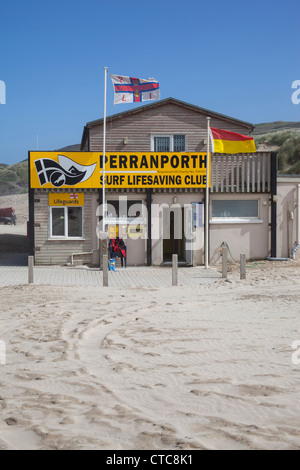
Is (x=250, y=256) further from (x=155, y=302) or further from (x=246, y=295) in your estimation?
(x=155, y=302)

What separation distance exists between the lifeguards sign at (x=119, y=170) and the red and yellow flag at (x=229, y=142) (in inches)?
40.5

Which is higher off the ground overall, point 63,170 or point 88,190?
point 63,170

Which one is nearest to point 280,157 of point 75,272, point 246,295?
point 75,272

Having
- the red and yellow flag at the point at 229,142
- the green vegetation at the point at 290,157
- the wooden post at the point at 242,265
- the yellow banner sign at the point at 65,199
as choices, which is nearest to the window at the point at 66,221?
the yellow banner sign at the point at 65,199

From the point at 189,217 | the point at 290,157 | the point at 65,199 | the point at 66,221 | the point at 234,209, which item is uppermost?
the point at 290,157

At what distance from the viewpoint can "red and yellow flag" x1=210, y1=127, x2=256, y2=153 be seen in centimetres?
2148

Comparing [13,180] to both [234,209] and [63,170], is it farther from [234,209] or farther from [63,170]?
[234,209]

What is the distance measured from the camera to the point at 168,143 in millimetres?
24625

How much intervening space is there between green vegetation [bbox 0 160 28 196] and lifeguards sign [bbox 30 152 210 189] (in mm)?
90758

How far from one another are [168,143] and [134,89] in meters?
3.94

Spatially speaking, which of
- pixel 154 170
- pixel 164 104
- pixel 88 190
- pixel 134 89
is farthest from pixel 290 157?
pixel 88 190

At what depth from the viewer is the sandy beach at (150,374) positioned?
5262 millimetres

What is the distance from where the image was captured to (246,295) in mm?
13859

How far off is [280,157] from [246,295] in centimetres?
4925
